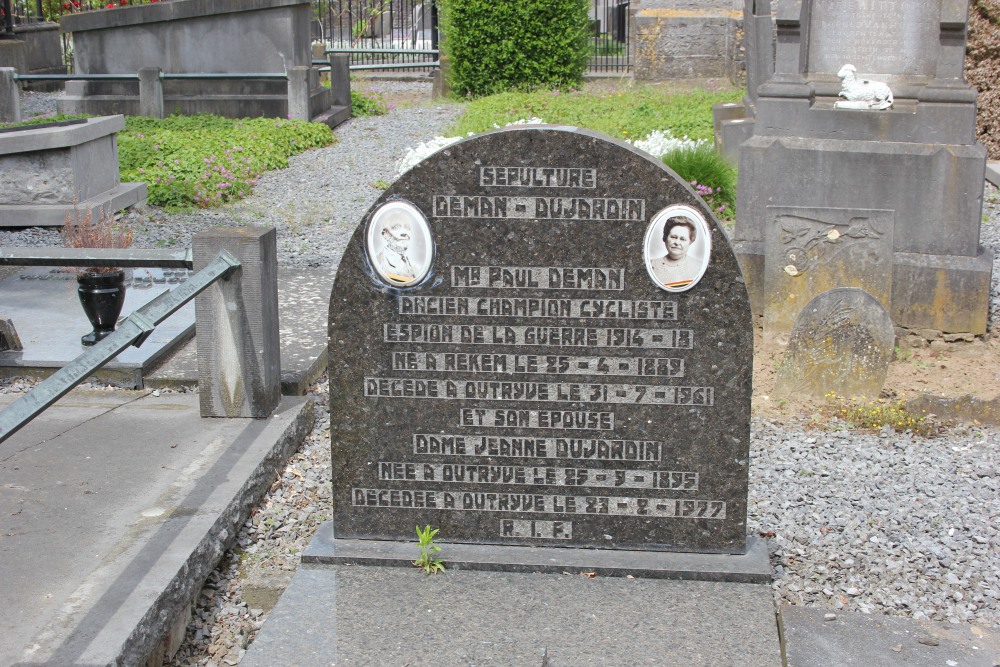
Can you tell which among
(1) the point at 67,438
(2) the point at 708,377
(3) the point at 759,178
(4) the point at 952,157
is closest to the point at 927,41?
(4) the point at 952,157

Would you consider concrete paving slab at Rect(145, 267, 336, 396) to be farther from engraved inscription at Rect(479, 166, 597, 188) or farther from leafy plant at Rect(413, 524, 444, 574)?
engraved inscription at Rect(479, 166, 597, 188)

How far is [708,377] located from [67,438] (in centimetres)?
253

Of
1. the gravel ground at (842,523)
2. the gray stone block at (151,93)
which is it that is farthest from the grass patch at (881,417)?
the gray stone block at (151,93)

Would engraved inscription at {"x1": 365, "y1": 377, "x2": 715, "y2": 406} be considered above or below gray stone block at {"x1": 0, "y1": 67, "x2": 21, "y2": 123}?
below

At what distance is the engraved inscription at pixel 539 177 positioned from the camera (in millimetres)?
3135

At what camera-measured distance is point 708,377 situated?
125 inches

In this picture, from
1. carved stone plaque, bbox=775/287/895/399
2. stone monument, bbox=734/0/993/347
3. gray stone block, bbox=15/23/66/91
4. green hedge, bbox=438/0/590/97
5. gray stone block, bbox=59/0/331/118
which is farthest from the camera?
gray stone block, bbox=15/23/66/91

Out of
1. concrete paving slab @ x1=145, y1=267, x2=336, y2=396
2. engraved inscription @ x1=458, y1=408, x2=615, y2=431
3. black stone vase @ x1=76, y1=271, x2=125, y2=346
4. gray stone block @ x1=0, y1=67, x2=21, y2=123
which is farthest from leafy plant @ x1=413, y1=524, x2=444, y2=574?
gray stone block @ x1=0, y1=67, x2=21, y2=123

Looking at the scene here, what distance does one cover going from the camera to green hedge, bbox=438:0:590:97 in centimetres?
1571

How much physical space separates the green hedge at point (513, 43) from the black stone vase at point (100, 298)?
38.0 feet

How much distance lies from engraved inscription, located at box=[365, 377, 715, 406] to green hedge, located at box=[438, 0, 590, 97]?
1317 centimetres

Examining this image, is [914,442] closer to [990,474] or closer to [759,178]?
[990,474]

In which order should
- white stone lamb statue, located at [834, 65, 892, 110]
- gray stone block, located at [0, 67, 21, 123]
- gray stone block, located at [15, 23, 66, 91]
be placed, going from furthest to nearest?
1. gray stone block, located at [15, 23, 66, 91]
2. gray stone block, located at [0, 67, 21, 123]
3. white stone lamb statue, located at [834, 65, 892, 110]

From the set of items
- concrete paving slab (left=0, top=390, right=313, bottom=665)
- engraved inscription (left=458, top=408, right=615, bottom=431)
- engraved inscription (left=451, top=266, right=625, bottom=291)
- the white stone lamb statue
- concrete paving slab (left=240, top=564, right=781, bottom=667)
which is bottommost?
concrete paving slab (left=240, top=564, right=781, bottom=667)
